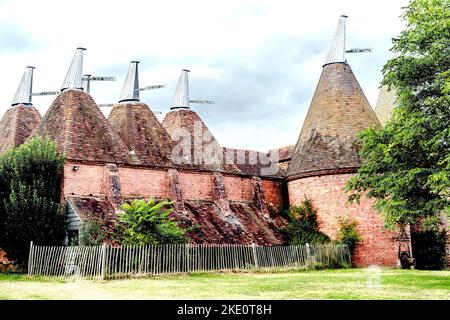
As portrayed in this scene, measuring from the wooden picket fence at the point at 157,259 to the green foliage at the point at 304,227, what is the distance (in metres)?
2.32

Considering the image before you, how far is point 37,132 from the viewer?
93.2 feet

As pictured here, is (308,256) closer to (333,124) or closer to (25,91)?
(333,124)

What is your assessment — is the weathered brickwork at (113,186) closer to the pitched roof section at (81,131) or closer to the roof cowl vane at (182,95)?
the pitched roof section at (81,131)

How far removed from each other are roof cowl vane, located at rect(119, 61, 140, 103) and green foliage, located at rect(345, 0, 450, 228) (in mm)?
17358

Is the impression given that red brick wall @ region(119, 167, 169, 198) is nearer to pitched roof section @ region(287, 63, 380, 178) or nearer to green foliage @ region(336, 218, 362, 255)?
pitched roof section @ region(287, 63, 380, 178)

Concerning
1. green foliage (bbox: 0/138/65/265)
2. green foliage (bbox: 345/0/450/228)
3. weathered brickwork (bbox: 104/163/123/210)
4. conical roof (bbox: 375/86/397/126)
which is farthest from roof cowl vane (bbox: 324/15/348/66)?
green foliage (bbox: 0/138/65/265)

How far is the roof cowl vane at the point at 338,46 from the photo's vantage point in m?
33.4

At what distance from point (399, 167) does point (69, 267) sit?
11.8 m

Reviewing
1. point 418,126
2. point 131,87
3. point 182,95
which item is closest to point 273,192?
point 182,95

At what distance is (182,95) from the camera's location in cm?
3641

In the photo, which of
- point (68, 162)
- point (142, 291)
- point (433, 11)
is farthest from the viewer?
point (68, 162)

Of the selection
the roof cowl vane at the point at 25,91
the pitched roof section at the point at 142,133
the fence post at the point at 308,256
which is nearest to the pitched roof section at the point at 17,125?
the roof cowl vane at the point at 25,91

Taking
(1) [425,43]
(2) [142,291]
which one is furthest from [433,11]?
(2) [142,291]

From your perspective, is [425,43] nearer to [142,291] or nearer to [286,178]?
[142,291]
